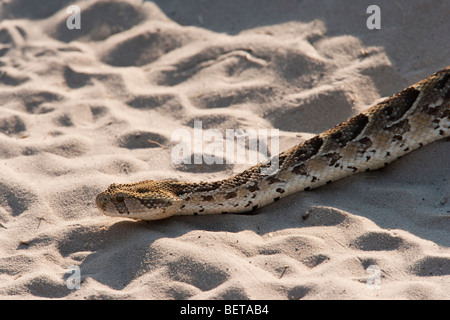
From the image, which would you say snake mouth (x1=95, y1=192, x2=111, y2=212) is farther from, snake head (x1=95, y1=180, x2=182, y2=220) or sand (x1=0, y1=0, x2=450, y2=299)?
sand (x1=0, y1=0, x2=450, y2=299)

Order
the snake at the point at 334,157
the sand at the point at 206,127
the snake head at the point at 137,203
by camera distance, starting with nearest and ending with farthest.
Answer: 1. the sand at the point at 206,127
2. the snake head at the point at 137,203
3. the snake at the point at 334,157

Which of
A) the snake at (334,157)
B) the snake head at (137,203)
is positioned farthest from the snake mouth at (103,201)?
the snake at (334,157)

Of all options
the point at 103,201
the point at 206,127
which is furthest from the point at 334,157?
the point at 103,201

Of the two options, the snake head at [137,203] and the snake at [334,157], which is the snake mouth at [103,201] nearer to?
the snake head at [137,203]

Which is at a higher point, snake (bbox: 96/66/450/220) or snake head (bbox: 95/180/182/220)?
snake (bbox: 96/66/450/220)

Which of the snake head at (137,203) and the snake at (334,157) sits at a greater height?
the snake at (334,157)

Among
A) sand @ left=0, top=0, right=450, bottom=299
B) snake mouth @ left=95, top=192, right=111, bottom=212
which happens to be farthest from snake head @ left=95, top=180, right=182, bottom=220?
sand @ left=0, top=0, right=450, bottom=299

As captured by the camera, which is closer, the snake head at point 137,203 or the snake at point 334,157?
the snake head at point 137,203
